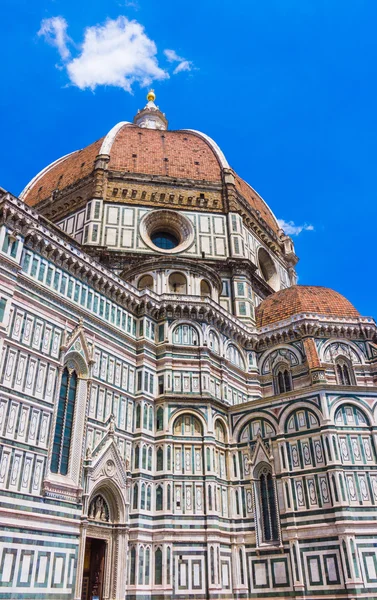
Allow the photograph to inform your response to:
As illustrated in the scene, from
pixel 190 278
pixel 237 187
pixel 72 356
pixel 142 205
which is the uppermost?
pixel 237 187

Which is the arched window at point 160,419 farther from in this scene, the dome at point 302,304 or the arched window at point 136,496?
the dome at point 302,304

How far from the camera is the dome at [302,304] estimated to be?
3281 cm

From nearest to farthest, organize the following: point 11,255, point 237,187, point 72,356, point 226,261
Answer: point 11,255 → point 72,356 → point 226,261 → point 237,187

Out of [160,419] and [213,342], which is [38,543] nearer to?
[160,419]

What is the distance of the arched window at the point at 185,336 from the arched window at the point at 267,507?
745 centimetres

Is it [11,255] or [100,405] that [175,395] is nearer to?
[100,405]

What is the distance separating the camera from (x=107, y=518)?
868 inches

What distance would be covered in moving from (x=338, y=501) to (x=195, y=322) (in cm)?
1153

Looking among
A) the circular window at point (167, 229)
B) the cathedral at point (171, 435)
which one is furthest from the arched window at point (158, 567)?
the circular window at point (167, 229)

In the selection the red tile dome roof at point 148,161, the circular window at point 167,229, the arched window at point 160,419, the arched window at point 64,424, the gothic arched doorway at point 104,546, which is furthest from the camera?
the red tile dome roof at point 148,161

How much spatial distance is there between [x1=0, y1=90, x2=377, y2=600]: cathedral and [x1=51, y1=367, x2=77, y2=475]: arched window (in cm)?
6

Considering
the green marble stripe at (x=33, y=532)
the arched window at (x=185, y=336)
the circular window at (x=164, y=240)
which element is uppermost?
the circular window at (x=164, y=240)

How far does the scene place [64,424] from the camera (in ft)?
70.0

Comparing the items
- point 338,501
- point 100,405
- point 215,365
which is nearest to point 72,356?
point 100,405
